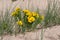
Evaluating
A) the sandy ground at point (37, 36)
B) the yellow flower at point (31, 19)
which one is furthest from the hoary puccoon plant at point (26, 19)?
the sandy ground at point (37, 36)

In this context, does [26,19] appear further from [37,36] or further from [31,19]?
[37,36]

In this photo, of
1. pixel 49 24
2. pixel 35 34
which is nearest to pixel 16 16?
pixel 35 34

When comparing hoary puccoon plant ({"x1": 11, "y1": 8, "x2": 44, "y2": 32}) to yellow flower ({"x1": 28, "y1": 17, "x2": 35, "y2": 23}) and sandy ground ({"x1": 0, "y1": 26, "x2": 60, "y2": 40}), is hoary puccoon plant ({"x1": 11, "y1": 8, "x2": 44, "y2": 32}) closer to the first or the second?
yellow flower ({"x1": 28, "y1": 17, "x2": 35, "y2": 23})

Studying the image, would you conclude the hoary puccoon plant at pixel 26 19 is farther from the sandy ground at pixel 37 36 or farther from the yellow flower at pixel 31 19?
the sandy ground at pixel 37 36

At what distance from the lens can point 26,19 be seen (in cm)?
385

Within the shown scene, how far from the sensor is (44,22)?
4188mm

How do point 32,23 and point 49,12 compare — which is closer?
point 32,23

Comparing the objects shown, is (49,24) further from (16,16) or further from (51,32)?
(16,16)

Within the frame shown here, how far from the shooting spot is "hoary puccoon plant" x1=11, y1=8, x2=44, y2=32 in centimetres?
377

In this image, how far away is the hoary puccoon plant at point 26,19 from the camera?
148 inches

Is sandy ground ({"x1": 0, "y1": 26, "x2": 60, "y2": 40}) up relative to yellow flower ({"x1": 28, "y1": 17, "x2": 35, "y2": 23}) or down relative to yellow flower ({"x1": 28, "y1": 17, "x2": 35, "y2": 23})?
down

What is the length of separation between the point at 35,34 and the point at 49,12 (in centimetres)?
74

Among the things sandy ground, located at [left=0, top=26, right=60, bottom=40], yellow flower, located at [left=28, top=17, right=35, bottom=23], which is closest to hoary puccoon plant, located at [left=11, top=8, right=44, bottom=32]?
yellow flower, located at [left=28, top=17, right=35, bottom=23]

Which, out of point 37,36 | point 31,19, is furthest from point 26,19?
point 37,36
